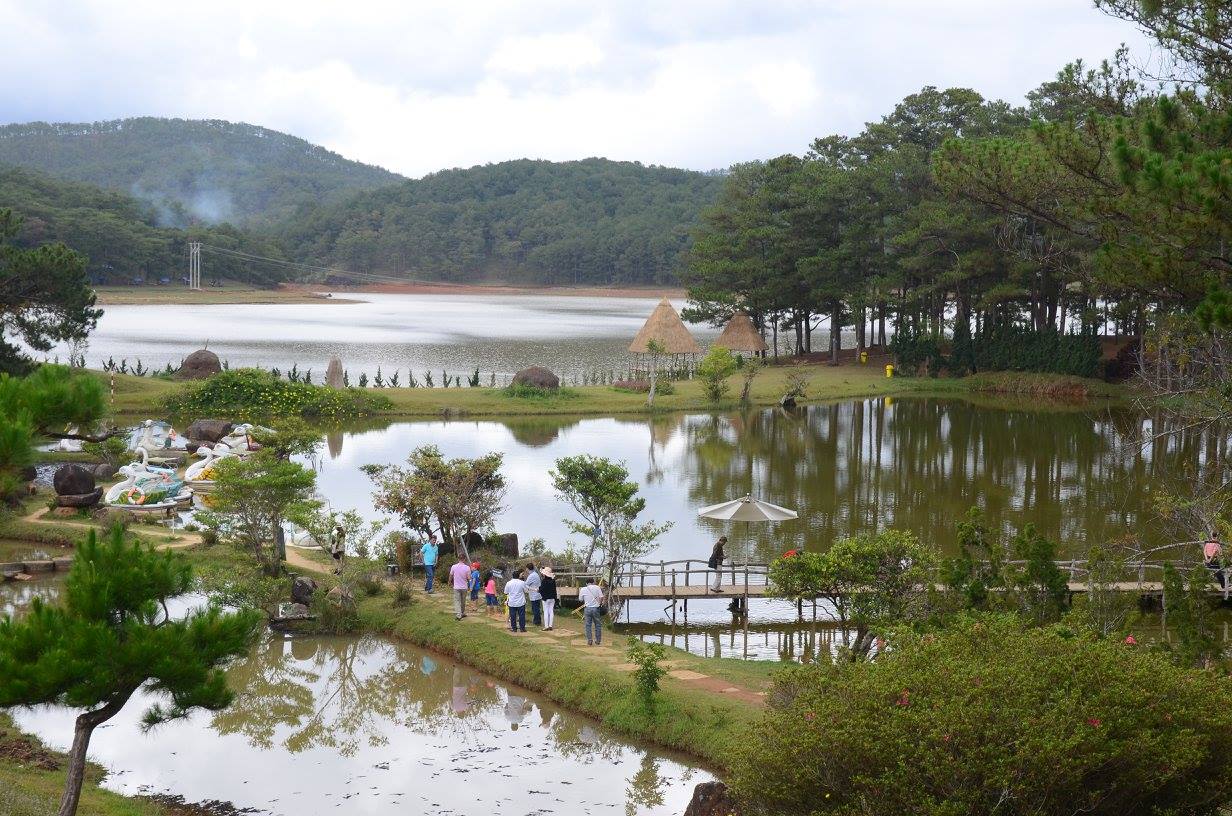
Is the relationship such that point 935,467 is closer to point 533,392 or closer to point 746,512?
point 746,512

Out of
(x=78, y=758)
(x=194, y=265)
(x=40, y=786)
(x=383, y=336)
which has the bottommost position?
(x=40, y=786)

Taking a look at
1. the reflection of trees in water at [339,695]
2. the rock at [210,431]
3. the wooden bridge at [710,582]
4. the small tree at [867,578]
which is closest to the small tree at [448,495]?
the wooden bridge at [710,582]

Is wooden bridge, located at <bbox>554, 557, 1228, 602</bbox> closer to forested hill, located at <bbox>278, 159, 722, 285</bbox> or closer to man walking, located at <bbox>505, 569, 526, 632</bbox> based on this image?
man walking, located at <bbox>505, 569, 526, 632</bbox>

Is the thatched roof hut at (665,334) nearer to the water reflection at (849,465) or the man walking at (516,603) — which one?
the water reflection at (849,465)

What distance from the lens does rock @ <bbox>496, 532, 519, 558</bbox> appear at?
19.5 meters

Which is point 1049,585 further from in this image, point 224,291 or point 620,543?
point 224,291

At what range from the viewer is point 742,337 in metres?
48.9

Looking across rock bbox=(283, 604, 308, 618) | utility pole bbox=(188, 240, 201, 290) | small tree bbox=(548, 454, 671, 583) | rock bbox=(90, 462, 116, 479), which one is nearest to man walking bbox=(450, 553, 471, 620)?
small tree bbox=(548, 454, 671, 583)

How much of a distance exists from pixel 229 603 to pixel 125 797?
5198 millimetres

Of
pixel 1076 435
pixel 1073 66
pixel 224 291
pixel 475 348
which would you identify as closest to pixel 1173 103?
pixel 1073 66

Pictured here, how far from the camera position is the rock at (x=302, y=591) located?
17.4 meters

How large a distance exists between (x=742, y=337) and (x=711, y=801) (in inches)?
1565

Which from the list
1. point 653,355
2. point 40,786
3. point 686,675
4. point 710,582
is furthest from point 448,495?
point 653,355

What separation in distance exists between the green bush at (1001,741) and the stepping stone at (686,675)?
5.24 meters
